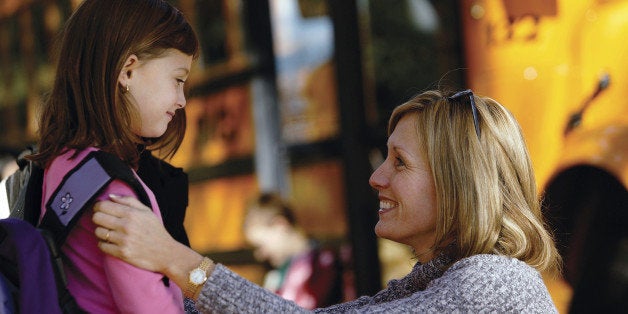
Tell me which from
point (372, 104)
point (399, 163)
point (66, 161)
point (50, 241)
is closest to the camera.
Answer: point (50, 241)

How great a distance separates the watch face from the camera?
71.6 inches

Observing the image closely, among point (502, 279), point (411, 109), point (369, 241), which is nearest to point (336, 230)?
point (369, 241)

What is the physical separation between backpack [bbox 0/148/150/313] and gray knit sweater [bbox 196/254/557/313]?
0.25 m

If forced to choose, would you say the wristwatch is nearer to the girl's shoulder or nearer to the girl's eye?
the girl's shoulder

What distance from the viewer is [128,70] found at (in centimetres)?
194

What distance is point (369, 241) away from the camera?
15.3ft

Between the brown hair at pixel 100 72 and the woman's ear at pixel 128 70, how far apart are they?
0.01m

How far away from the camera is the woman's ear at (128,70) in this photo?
192cm

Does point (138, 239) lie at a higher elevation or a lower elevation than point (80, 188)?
lower

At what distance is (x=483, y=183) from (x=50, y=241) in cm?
96

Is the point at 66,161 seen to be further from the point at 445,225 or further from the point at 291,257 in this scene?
the point at 291,257

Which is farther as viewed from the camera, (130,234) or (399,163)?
(399,163)

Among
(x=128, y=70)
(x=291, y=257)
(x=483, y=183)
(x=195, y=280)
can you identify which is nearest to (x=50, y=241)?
(x=195, y=280)

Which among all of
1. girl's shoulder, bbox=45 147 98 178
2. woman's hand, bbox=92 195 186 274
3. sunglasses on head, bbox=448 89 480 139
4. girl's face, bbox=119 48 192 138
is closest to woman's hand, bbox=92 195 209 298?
woman's hand, bbox=92 195 186 274
